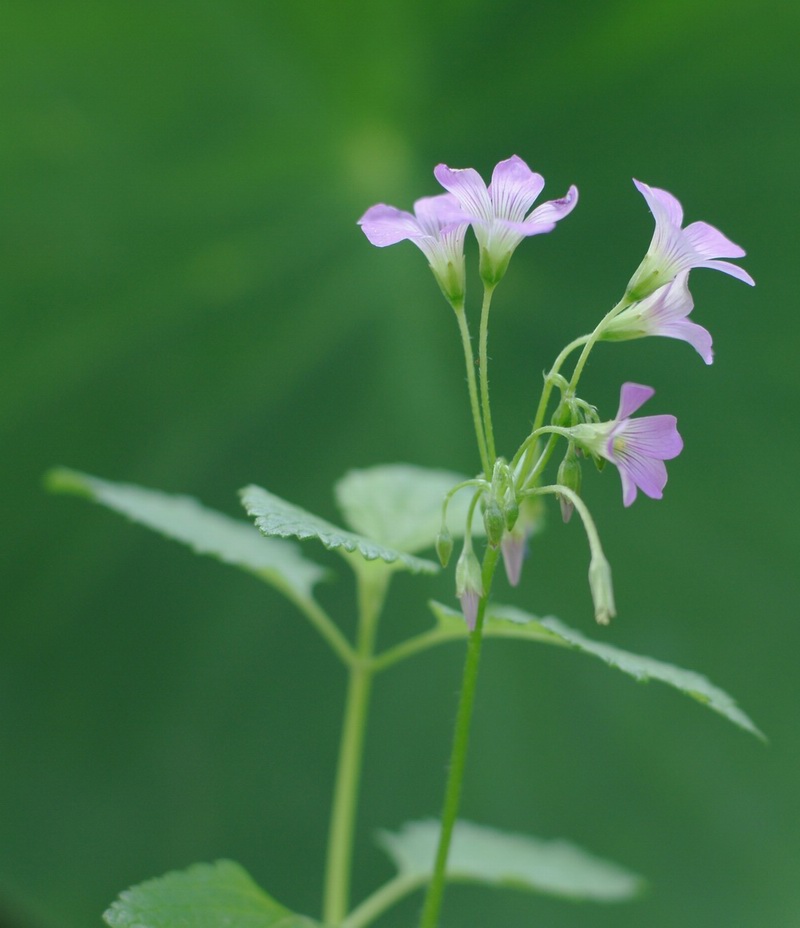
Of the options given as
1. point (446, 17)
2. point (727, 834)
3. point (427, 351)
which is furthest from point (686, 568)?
point (446, 17)

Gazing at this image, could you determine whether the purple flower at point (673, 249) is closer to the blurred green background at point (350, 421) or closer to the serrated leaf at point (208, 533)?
the serrated leaf at point (208, 533)

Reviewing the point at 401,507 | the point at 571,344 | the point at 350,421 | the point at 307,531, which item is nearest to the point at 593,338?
the point at 571,344

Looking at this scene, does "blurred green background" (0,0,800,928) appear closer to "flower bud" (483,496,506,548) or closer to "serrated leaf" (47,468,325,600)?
"serrated leaf" (47,468,325,600)

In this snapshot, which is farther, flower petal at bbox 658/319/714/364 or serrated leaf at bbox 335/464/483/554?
serrated leaf at bbox 335/464/483/554

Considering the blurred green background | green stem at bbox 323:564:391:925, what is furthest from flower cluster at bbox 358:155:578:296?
the blurred green background

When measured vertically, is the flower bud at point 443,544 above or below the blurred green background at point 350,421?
below

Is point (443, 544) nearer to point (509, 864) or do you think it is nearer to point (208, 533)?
point (208, 533)

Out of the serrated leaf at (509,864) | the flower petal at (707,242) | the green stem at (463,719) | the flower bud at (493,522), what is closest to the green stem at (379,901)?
the serrated leaf at (509,864)

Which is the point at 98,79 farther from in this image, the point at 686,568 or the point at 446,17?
the point at 686,568
